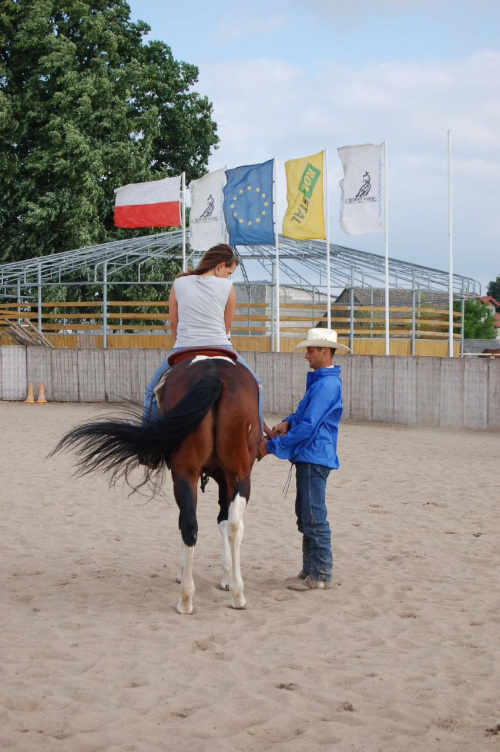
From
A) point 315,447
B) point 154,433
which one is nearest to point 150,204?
point 315,447

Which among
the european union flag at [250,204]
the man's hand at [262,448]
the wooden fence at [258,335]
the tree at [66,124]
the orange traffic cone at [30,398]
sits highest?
the tree at [66,124]

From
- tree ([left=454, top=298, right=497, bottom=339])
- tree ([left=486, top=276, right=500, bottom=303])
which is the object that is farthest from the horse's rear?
tree ([left=486, top=276, right=500, bottom=303])

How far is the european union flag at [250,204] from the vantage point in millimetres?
22125

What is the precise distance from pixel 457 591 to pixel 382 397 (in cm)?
1329

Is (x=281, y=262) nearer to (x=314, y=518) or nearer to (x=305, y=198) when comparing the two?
(x=305, y=198)

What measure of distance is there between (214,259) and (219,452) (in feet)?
4.53

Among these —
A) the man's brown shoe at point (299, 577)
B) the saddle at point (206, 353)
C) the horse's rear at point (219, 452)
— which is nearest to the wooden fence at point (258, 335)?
the man's brown shoe at point (299, 577)

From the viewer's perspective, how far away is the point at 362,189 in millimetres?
20359

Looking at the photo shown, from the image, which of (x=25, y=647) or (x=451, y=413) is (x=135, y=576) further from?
(x=451, y=413)

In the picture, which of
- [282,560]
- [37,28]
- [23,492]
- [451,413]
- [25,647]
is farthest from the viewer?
[37,28]

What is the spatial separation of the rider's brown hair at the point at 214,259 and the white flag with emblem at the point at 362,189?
1473cm

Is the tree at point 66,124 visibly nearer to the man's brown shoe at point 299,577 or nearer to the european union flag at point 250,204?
the european union flag at point 250,204

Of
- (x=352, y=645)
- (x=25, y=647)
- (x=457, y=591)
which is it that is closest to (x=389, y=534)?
(x=457, y=591)

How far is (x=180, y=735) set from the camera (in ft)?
12.3
